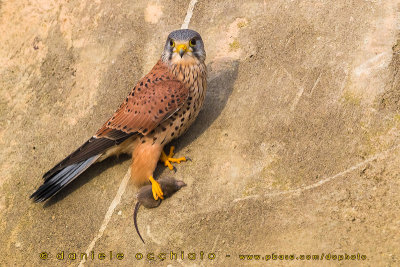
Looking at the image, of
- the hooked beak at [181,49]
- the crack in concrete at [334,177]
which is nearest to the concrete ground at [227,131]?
the crack in concrete at [334,177]

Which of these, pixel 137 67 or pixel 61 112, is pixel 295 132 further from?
pixel 61 112

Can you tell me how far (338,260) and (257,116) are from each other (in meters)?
1.66

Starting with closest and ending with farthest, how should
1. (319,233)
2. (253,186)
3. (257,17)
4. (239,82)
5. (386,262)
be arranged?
(386,262)
(319,233)
(253,186)
(239,82)
(257,17)

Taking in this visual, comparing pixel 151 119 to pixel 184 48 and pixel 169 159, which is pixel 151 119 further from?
pixel 184 48

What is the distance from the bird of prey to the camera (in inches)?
190

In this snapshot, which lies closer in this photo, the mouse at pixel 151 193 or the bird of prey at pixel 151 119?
the mouse at pixel 151 193

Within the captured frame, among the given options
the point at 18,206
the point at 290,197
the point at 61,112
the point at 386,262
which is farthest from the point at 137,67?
the point at 386,262

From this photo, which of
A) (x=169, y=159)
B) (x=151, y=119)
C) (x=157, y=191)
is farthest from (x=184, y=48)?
(x=157, y=191)

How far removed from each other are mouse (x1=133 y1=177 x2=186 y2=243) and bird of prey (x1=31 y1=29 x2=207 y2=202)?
0.09 meters

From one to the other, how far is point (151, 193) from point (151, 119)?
69 cm

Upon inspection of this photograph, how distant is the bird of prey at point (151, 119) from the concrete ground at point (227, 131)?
217 mm

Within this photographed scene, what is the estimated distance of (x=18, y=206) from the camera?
5090mm

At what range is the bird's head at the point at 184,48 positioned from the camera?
4836 mm

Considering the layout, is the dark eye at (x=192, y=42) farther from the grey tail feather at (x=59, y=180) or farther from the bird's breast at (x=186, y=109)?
the grey tail feather at (x=59, y=180)
